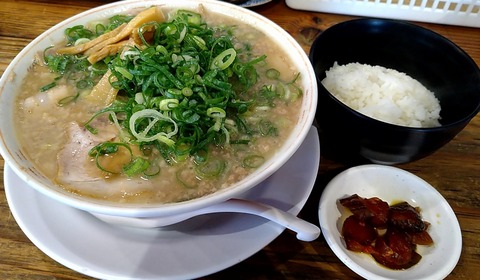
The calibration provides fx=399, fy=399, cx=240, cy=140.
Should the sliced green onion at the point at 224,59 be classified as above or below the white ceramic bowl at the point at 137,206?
above

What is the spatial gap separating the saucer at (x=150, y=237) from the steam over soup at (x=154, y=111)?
0.19 m

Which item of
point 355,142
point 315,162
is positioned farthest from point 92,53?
point 355,142

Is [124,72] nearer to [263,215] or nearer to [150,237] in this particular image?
[150,237]

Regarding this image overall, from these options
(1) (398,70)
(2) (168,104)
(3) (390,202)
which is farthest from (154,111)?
(1) (398,70)

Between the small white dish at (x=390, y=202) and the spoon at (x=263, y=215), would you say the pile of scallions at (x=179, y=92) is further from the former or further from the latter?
the small white dish at (x=390, y=202)

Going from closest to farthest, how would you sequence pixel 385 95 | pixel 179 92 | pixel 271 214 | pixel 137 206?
pixel 137 206
pixel 271 214
pixel 179 92
pixel 385 95

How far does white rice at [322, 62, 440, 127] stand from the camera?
1.83 metres

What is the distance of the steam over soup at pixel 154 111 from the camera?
130 centimetres

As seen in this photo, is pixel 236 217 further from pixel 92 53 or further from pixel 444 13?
pixel 444 13

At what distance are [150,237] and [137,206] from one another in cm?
27

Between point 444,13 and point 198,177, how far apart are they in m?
2.13

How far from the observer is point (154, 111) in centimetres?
135

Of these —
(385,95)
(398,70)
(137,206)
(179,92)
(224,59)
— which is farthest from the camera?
(398,70)

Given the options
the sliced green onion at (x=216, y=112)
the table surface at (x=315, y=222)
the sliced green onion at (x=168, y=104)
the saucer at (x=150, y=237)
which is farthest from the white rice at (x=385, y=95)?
the sliced green onion at (x=168, y=104)
